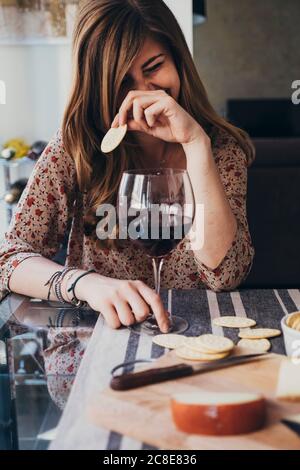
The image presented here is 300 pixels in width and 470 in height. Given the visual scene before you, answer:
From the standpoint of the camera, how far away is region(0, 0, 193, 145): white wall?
436 centimetres

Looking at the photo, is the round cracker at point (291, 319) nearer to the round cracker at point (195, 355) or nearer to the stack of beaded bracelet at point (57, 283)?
the round cracker at point (195, 355)

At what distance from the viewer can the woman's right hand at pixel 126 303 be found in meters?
0.90

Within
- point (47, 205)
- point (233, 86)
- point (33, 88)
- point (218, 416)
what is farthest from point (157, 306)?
point (233, 86)

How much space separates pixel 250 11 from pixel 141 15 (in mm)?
6720

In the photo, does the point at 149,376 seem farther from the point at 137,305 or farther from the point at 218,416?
the point at 137,305

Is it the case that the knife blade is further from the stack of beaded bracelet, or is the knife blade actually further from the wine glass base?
the stack of beaded bracelet

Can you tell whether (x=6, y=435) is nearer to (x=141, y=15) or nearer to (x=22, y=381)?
(x=22, y=381)

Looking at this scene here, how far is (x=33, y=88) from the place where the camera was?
448 cm

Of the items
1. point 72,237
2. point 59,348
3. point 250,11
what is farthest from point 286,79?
point 59,348

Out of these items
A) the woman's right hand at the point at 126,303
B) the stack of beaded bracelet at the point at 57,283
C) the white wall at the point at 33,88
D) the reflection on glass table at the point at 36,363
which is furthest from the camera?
the white wall at the point at 33,88

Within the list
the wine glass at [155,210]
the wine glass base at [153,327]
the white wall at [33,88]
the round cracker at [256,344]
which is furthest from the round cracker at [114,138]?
the white wall at [33,88]

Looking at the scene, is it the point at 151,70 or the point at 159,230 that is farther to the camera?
the point at 151,70

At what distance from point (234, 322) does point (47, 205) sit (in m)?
0.62

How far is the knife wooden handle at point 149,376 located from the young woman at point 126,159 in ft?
1.39
